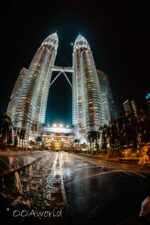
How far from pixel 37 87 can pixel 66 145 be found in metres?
84.0

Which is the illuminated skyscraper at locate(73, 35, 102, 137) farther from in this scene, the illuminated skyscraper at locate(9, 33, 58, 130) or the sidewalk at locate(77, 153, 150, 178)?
the sidewalk at locate(77, 153, 150, 178)

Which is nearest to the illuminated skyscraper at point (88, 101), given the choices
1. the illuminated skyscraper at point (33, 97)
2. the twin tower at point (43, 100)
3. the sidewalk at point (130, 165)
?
the twin tower at point (43, 100)

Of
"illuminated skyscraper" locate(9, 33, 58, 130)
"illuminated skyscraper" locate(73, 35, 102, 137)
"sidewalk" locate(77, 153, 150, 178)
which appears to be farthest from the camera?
"illuminated skyscraper" locate(73, 35, 102, 137)

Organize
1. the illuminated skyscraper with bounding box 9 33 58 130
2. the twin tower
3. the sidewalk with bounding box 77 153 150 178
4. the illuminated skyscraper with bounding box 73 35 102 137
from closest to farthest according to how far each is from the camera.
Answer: the sidewalk with bounding box 77 153 150 178 < the illuminated skyscraper with bounding box 9 33 58 130 < the twin tower < the illuminated skyscraper with bounding box 73 35 102 137

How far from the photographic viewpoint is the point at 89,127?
151 metres

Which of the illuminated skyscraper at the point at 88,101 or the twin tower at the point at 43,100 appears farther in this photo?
the illuminated skyscraper at the point at 88,101

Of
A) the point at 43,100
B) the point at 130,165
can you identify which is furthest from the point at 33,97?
the point at 130,165

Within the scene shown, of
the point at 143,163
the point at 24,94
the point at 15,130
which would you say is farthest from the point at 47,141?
the point at 143,163

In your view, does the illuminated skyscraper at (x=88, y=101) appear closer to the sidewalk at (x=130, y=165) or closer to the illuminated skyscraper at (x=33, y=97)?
the illuminated skyscraper at (x=33, y=97)

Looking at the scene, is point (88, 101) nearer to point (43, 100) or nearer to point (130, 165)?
point (43, 100)

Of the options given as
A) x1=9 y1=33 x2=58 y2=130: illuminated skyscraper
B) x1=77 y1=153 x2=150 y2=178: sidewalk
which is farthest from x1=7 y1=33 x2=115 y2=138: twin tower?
x1=77 y1=153 x2=150 y2=178: sidewalk

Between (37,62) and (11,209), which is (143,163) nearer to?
(11,209)

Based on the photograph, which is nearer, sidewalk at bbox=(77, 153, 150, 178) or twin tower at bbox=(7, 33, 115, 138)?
sidewalk at bbox=(77, 153, 150, 178)

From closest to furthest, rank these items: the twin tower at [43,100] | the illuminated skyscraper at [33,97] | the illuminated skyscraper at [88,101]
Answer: the illuminated skyscraper at [33,97], the twin tower at [43,100], the illuminated skyscraper at [88,101]
